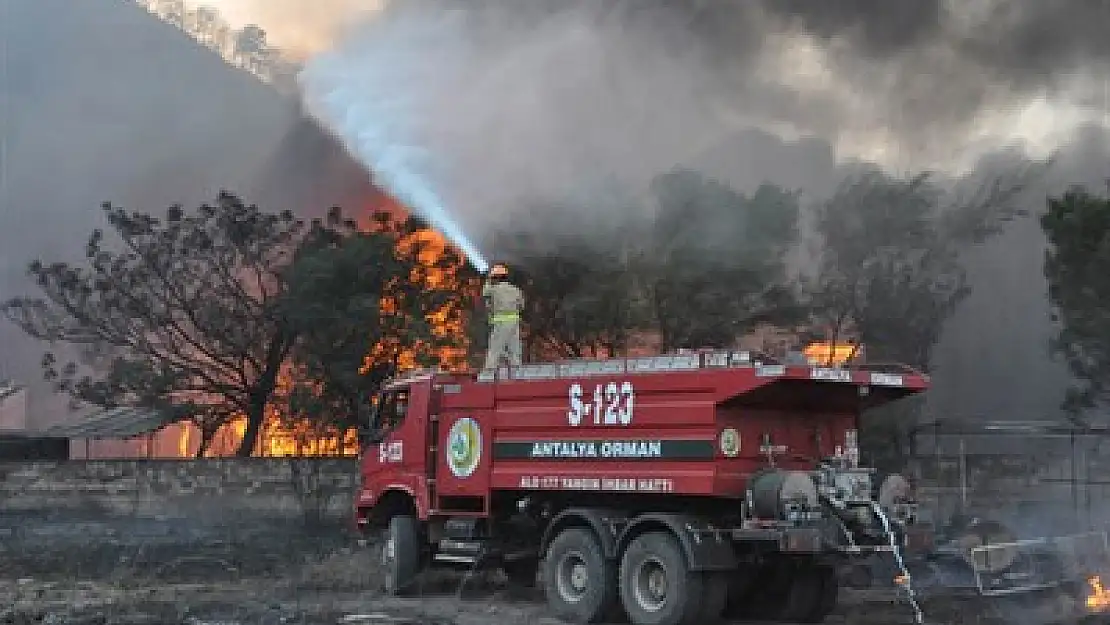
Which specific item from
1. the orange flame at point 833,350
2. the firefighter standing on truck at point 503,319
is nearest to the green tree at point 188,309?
the firefighter standing on truck at point 503,319

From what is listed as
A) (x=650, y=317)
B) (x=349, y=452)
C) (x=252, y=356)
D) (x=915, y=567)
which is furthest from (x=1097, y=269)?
(x=252, y=356)

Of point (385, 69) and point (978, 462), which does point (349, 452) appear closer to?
point (385, 69)

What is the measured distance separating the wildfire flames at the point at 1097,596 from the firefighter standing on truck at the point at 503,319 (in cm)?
652

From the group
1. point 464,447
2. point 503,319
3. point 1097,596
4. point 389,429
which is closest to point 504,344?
point 503,319

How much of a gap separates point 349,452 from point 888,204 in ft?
35.7

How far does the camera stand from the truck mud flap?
34.9 feet

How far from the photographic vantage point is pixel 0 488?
22.4m

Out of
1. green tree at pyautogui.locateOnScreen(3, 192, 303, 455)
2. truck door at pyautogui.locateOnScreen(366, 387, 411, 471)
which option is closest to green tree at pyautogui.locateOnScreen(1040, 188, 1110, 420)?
truck door at pyautogui.locateOnScreen(366, 387, 411, 471)

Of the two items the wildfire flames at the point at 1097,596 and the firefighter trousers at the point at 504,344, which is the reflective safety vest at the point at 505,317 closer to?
the firefighter trousers at the point at 504,344

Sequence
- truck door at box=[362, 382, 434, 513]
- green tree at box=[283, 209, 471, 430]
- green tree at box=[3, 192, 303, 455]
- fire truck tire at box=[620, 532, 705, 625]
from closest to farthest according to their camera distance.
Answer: fire truck tire at box=[620, 532, 705, 625]
truck door at box=[362, 382, 434, 513]
green tree at box=[283, 209, 471, 430]
green tree at box=[3, 192, 303, 455]

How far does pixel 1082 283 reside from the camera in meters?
17.3

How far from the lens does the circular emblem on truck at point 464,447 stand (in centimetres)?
1313

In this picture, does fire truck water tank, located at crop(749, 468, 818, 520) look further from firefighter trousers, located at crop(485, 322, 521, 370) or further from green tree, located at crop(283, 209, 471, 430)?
green tree, located at crop(283, 209, 471, 430)

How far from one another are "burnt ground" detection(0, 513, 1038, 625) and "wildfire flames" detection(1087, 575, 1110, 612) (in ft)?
3.52
